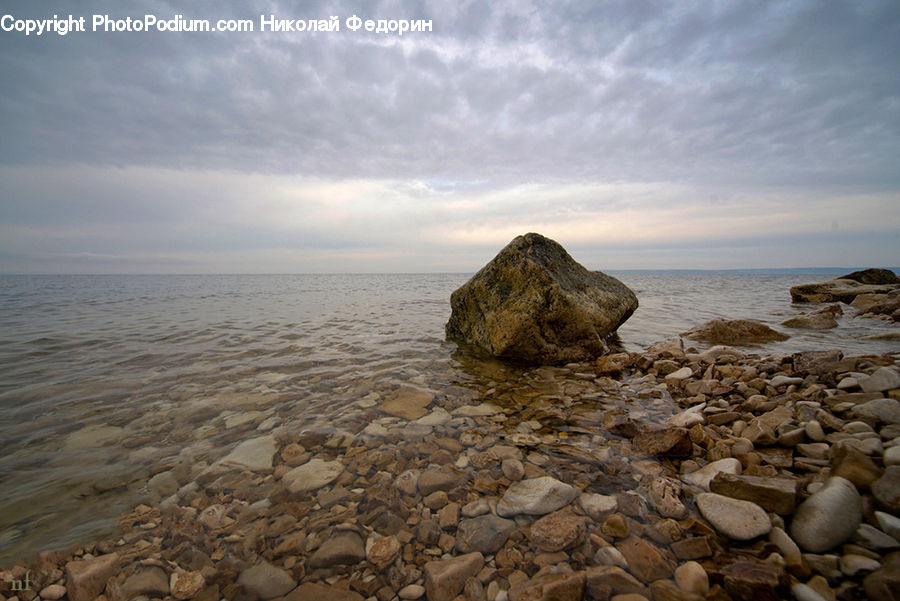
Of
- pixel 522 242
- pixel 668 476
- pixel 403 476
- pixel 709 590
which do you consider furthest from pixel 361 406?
pixel 522 242

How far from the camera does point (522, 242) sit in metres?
7.37

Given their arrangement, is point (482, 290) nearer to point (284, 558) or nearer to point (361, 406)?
point (361, 406)

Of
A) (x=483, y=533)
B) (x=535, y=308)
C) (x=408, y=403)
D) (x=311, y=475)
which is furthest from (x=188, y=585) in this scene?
(x=535, y=308)

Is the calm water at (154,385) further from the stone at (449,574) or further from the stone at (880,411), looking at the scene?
the stone at (880,411)

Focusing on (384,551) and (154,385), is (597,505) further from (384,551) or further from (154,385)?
(154,385)

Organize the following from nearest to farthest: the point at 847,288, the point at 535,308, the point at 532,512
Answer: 1. the point at 532,512
2. the point at 535,308
3. the point at 847,288

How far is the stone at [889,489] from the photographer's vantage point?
1936 millimetres

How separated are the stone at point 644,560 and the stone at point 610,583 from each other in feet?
0.27

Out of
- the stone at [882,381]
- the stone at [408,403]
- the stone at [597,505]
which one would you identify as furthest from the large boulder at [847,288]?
the stone at [597,505]

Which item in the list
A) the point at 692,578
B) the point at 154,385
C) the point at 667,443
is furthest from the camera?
the point at 154,385

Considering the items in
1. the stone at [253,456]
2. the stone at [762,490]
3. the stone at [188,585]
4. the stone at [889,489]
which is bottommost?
the stone at [188,585]

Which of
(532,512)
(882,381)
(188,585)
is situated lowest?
(188,585)

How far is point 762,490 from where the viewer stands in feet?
7.02

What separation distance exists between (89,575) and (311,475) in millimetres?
1287
